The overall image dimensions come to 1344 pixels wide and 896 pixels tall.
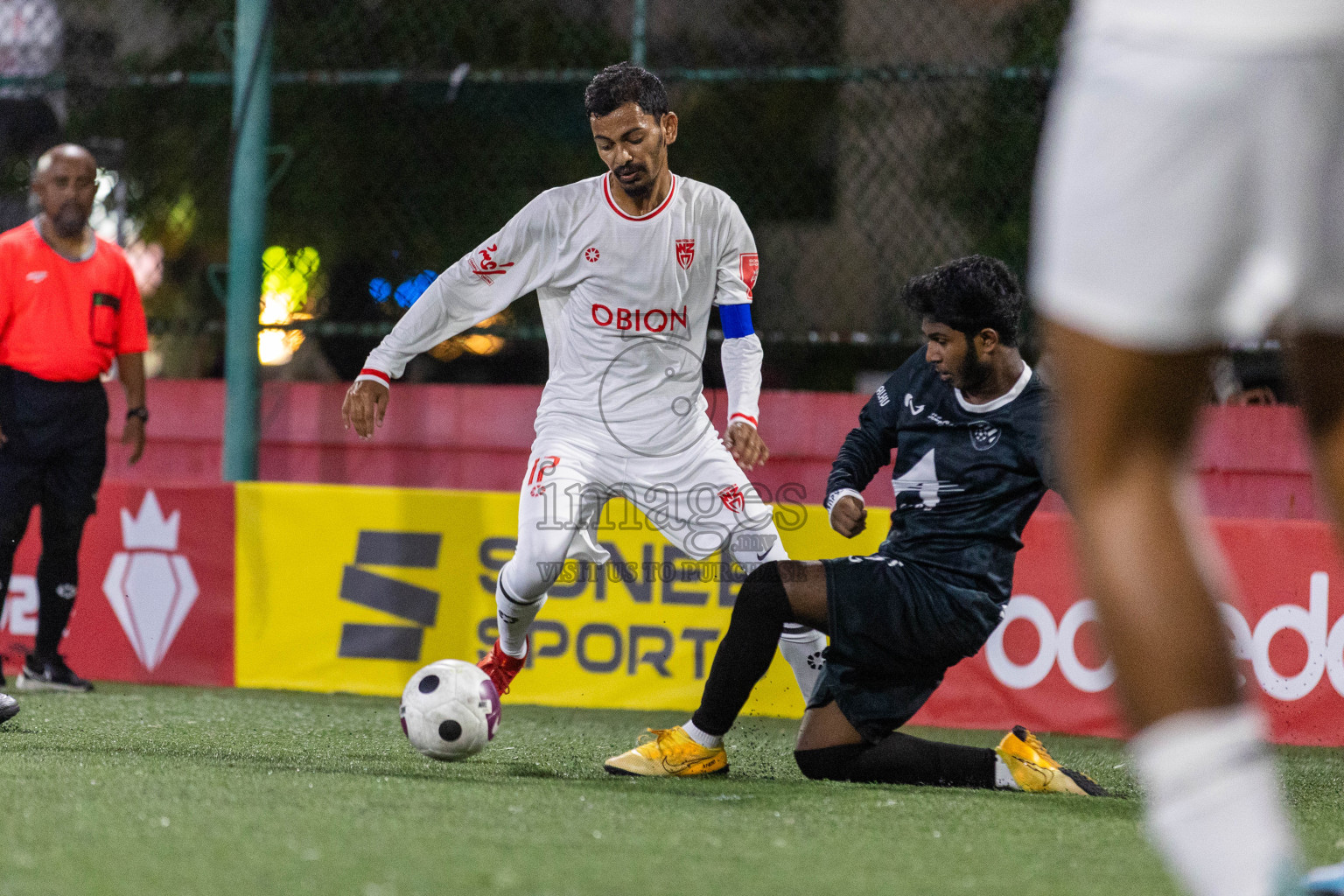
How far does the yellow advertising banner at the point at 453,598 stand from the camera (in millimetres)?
6164

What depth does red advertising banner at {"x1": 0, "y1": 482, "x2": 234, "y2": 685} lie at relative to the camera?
670cm

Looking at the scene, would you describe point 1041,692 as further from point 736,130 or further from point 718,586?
point 736,130

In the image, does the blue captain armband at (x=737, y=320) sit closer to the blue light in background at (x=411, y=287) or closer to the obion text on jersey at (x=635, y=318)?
the obion text on jersey at (x=635, y=318)

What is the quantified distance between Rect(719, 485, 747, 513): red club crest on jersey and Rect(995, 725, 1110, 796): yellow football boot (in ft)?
3.68

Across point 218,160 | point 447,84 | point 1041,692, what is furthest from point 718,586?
point 218,160

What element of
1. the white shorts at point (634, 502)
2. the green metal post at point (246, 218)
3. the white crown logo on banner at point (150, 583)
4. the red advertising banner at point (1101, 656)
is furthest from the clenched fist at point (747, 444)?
the green metal post at point (246, 218)

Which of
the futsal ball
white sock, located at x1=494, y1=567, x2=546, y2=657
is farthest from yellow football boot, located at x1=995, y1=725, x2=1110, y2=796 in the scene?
white sock, located at x1=494, y1=567, x2=546, y2=657

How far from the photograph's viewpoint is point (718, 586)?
6129 mm

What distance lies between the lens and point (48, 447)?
20.3ft

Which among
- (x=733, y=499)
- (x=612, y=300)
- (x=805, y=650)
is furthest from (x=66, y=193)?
(x=805, y=650)

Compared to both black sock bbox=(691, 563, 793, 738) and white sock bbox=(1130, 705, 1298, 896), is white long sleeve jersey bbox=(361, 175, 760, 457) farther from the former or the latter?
white sock bbox=(1130, 705, 1298, 896)

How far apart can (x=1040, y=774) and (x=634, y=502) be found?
1550 mm

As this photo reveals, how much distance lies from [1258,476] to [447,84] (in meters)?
4.17

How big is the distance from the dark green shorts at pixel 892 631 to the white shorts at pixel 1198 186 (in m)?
2.45
